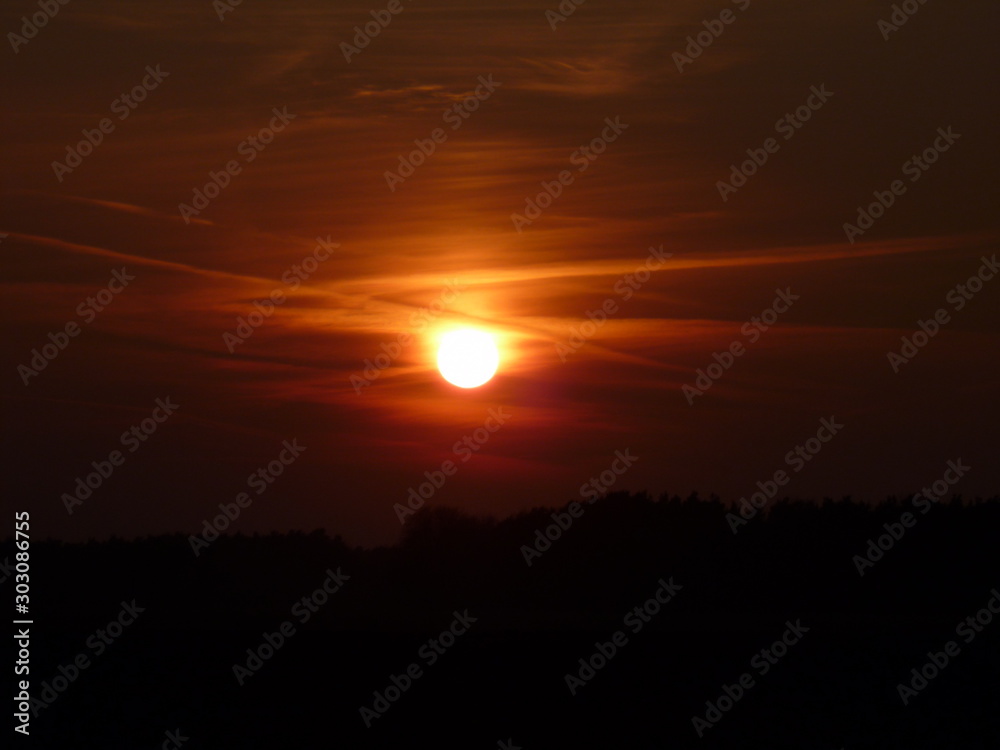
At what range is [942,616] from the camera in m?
26.5

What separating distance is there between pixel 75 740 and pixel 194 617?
33.9ft

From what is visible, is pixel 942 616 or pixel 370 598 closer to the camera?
pixel 942 616

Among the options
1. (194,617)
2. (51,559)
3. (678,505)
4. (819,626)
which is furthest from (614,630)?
(51,559)

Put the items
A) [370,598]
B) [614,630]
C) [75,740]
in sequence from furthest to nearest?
[370,598] < [614,630] < [75,740]

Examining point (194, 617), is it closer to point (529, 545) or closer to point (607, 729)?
point (529, 545)
